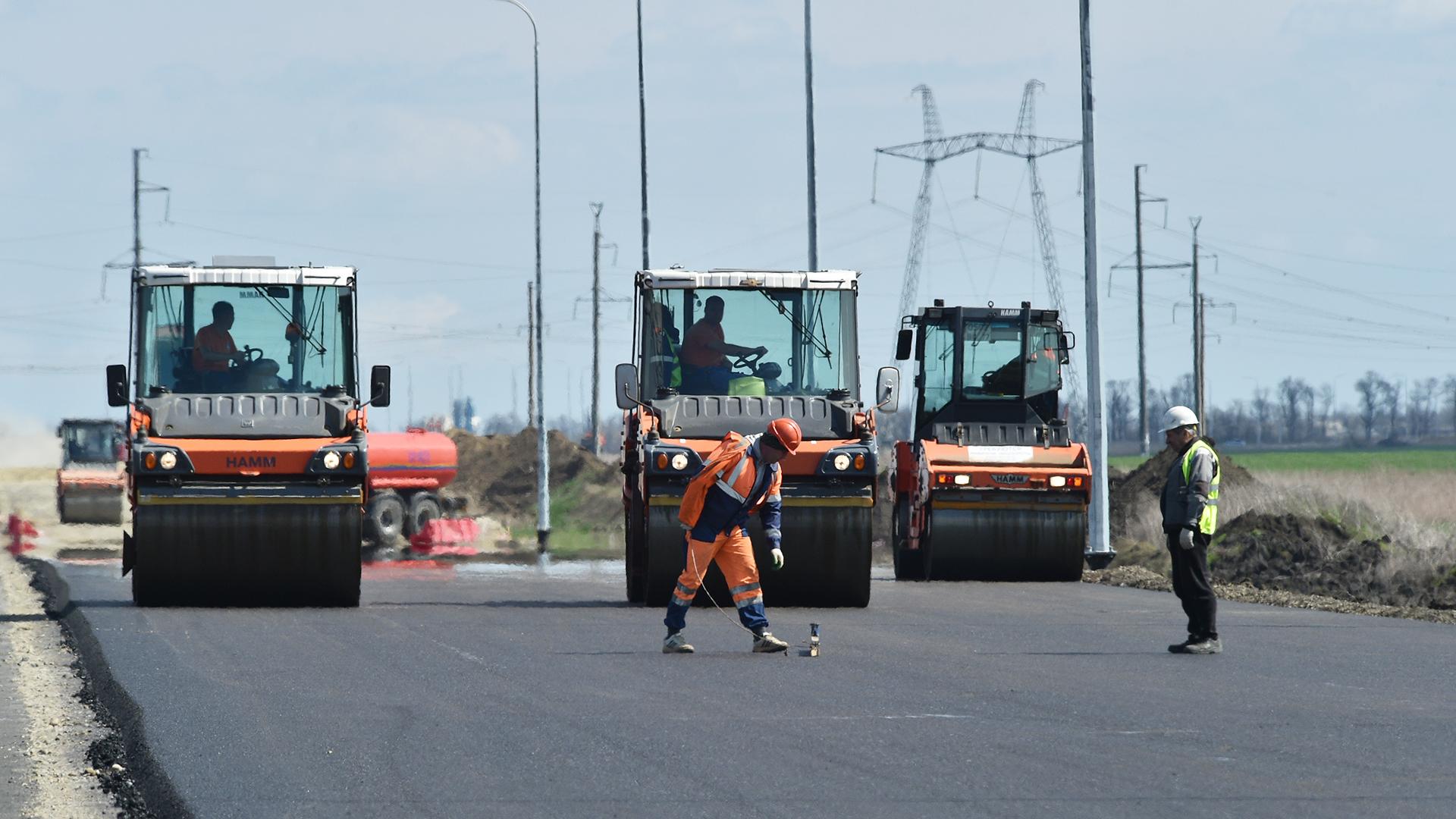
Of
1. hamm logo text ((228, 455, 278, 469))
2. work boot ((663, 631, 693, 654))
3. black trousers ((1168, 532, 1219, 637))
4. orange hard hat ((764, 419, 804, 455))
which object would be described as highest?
orange hard hat ((764, 419, 804, 455))

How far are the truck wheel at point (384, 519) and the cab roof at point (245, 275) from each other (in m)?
20.8

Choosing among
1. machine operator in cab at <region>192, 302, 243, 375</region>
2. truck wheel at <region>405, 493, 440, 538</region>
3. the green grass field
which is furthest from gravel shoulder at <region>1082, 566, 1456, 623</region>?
the green grass field

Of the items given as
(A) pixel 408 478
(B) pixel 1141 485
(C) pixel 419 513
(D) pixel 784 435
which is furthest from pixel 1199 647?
(A) pixel 408 478

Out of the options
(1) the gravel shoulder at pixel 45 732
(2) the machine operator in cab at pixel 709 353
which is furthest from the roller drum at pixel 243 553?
(2) the machine operator in cab at pixel 709 353

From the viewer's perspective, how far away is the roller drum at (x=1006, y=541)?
2403 centimetres

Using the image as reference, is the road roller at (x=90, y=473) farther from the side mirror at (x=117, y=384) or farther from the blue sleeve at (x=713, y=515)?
the blue sleeve at (x=713, y=515)

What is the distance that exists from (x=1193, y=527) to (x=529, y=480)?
49760 mm

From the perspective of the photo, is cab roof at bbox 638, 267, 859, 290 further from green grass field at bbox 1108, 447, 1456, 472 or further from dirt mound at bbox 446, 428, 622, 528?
green grass field at bbox 1108, 447, 1456, 472

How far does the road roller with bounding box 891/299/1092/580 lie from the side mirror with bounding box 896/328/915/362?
0.02 meters

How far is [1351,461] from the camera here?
85.2 m

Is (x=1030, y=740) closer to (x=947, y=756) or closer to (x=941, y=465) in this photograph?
(x=947, y=756)

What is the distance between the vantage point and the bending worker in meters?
14.3

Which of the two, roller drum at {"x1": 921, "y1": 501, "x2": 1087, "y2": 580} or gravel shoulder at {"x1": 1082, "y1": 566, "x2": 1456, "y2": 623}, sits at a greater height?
roller drum at {"x1": 921, "y1": 501, "x2": 1087, "y2": 580}

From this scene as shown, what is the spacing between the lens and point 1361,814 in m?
7.97
